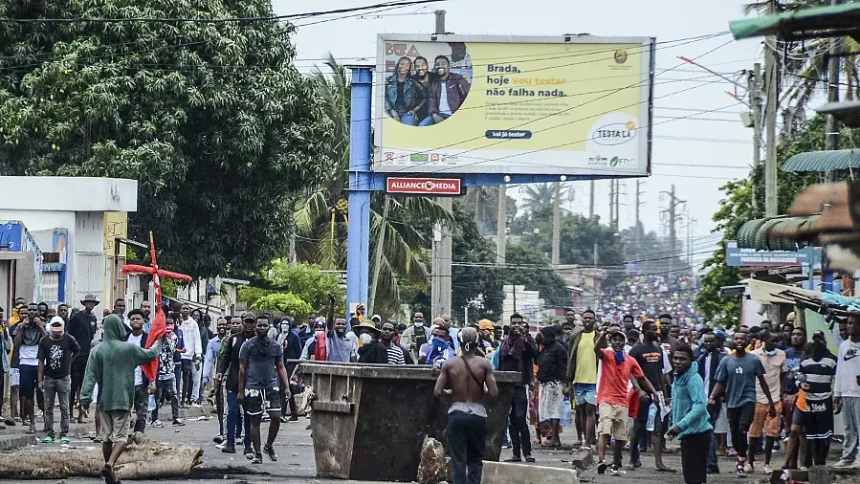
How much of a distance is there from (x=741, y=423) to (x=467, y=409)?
206 inches

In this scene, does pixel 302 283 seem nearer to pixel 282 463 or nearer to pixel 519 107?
pixel 519 107

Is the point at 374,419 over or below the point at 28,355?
below

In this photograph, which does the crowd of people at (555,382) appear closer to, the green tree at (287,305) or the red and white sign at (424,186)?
the red and white sign at (424,186)

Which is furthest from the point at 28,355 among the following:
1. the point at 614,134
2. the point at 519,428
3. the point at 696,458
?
the point at 614,134

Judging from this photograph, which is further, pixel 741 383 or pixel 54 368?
pixel 54 368

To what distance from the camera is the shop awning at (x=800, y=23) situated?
6.61 m

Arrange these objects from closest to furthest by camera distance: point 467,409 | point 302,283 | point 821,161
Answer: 1. point 467,409
2. point 821,161
3. point 302,283

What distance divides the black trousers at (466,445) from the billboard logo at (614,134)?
24529mm

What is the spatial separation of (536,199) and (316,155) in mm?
100420

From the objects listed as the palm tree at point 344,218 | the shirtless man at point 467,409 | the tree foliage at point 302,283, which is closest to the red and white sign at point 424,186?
the palm tree at point 344,218

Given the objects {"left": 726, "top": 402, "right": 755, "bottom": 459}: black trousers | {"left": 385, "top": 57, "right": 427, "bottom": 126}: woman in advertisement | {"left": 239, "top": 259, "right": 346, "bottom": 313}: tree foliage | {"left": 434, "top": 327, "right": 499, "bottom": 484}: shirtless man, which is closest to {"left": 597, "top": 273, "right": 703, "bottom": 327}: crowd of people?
{"left": 239, "top": 259, "right": 346, "bottom": 313}: tree foliage

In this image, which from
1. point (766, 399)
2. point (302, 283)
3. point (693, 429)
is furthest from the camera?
point (302, 283)

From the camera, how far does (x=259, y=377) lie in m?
17.0

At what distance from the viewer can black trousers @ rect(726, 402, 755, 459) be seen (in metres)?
17.2
